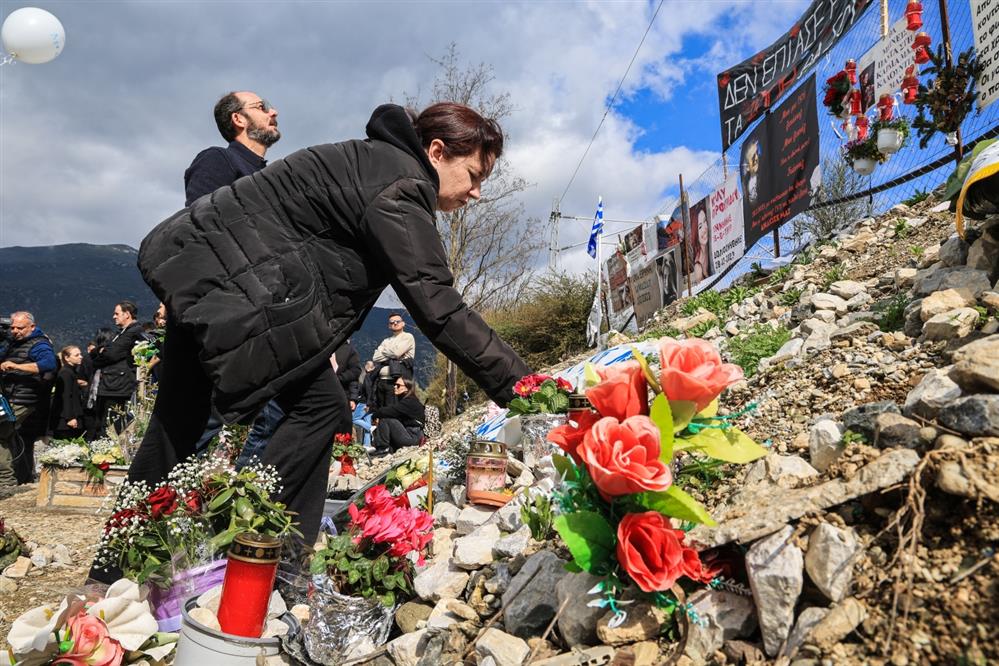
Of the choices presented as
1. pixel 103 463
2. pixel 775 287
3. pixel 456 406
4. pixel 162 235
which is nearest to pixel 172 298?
pixel 162 235

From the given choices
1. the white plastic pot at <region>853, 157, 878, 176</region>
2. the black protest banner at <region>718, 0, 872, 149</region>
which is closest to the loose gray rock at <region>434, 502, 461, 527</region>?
the white plastic pot at <region>853, 157, 878, 176</region>

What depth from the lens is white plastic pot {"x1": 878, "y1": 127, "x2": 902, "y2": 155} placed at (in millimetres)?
5699

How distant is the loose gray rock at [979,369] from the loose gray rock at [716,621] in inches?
25.7

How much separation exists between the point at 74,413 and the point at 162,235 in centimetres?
665

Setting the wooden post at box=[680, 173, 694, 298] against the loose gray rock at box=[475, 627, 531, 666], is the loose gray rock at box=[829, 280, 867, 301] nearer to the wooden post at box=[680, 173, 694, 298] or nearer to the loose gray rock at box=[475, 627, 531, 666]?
the loose gray rock at box=[475, 627, 531, 666]

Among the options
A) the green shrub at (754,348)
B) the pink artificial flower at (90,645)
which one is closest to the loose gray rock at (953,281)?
the green shrub at (754,348)

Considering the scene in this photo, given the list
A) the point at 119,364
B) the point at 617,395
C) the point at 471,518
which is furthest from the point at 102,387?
the point at 617,395

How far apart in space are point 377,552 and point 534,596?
0.64 meters

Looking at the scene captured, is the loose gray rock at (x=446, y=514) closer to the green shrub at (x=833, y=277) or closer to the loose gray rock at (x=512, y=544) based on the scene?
the loose gray rock at (x=512, y=544)

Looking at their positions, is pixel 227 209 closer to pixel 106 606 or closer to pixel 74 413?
pixel 106 606

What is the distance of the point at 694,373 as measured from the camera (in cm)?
130

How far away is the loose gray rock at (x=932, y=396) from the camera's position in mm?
1427

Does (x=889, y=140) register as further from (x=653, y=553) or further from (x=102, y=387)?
(x=102, y=387)

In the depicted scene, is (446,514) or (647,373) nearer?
(647,373)
